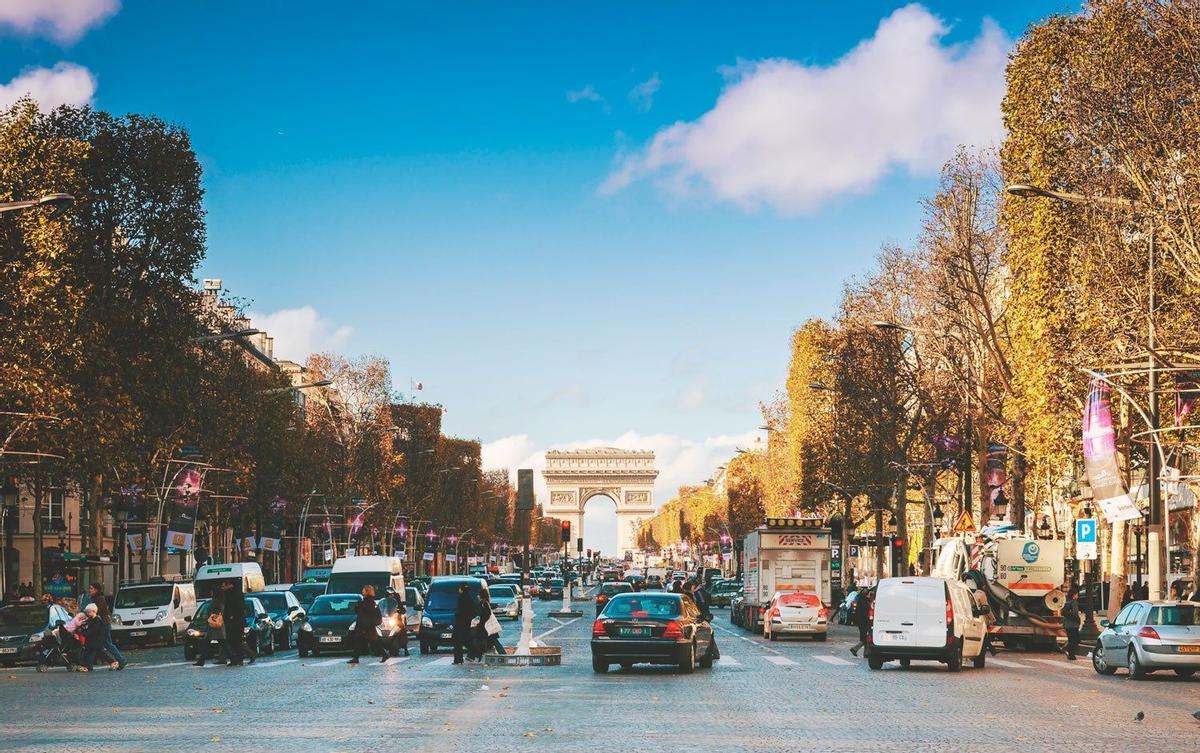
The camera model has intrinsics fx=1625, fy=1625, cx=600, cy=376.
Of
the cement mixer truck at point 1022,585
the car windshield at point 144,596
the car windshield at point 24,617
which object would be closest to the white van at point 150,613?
the car windshield at point 144,596

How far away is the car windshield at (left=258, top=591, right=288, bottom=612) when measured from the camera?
4550cm

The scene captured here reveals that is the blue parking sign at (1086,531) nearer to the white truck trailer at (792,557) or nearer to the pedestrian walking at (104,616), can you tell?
the white truck trailer at (792,557)

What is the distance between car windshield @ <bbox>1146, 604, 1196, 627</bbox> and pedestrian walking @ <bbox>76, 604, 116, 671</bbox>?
1982 cm

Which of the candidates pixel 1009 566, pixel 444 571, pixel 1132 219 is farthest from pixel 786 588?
pixel 444 571

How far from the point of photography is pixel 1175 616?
28.4m

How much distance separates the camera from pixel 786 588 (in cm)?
5150

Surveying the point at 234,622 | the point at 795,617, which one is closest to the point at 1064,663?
the point at 795,617

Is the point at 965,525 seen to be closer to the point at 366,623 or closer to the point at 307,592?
the point at 366,623

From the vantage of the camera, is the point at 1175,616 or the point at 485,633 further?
the point at 485,633

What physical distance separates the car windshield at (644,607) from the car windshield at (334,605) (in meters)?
12.8

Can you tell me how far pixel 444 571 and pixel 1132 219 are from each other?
435 feet

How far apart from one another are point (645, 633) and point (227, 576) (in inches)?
1009

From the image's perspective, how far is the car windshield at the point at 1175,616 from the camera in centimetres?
2833

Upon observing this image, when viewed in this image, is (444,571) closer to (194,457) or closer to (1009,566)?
(194,457)
